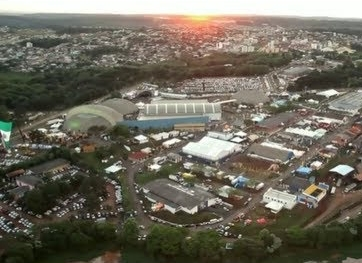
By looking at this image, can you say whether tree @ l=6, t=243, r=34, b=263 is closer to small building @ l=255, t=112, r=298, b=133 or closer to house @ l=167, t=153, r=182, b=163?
house @ l=167, t=153, r=182, b=163

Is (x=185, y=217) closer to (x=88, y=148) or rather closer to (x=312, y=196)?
(x=312, y=196)

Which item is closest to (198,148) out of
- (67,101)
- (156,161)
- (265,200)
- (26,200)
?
(156,161)

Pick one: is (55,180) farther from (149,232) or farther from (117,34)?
(117,34)

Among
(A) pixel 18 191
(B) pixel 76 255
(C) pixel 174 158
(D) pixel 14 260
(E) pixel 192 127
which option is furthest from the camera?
(E) pixel 192 127

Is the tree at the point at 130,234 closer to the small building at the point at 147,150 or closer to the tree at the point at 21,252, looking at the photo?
the tree at the point at 21,252

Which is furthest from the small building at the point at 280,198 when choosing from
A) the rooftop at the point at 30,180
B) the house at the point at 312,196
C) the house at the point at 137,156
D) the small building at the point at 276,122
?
the rooftop at the point at 30,180

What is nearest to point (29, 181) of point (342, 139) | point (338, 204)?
point (338, 204)
